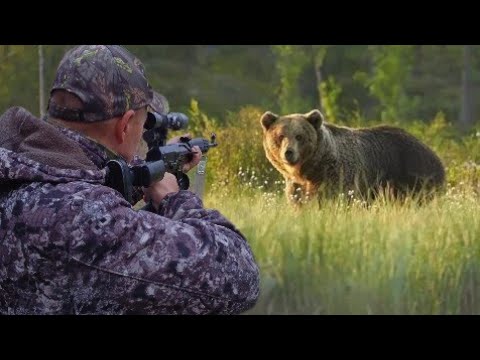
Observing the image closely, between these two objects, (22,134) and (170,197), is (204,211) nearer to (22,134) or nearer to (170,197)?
(170,197)

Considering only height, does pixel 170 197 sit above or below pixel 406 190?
above

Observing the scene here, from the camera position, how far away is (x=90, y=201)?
5.73ft

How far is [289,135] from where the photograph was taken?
5703mm

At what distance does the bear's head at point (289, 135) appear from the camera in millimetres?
5434

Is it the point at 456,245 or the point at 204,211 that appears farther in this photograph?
the point at 456,245

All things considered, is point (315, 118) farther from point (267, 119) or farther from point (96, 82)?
point (96, 82)

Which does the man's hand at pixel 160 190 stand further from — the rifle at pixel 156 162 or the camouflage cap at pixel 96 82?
the camouflage cap at pixel 96 82

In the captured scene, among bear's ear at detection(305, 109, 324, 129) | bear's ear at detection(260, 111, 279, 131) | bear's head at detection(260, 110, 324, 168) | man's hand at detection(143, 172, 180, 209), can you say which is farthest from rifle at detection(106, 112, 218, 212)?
bear's ear at detection(305, 109, 324, 129)

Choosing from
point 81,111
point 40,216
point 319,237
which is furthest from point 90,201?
point 319,237

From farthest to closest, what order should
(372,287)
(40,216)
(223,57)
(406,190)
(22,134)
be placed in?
(406,190), (223,57), (372,287), (22,134), (40,216)

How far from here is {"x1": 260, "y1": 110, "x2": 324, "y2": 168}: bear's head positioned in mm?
5434

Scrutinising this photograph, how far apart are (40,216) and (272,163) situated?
3806 millimetres

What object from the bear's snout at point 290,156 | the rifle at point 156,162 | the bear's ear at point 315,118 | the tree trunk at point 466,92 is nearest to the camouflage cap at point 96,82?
the rifle at point 156,162

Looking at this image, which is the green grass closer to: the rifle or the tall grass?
the tall grass
